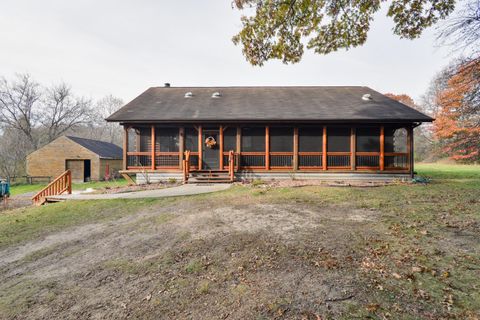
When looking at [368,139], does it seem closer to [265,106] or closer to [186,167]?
[265,106]

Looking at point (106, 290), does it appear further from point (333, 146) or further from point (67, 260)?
point (333, 146)

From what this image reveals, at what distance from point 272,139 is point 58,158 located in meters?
23.3

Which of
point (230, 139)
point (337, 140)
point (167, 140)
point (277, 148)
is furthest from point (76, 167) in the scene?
point (337, 140)

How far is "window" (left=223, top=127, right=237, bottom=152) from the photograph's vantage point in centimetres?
1425

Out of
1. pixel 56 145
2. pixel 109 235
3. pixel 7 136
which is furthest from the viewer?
pixel 7 136

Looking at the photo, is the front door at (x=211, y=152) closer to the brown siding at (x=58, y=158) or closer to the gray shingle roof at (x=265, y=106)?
the gray shingle roof at (x=265, y=106)

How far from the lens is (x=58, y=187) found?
11641 mm

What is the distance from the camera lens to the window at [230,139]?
1425 cm

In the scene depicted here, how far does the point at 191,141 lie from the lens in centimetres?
1462

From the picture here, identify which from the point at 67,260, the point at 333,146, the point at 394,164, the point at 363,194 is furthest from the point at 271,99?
the point at 67,260

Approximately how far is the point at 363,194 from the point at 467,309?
6.81 meters

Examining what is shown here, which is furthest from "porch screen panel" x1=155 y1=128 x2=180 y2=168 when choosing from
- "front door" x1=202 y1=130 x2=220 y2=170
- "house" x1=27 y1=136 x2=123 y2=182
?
"house" x1=27 y1=136 x2=123 y2=182

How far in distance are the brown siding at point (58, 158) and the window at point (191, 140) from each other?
50.2 ft

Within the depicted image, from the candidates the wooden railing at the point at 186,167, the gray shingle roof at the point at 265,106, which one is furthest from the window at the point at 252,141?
the wooden railing at the point at 186,167
